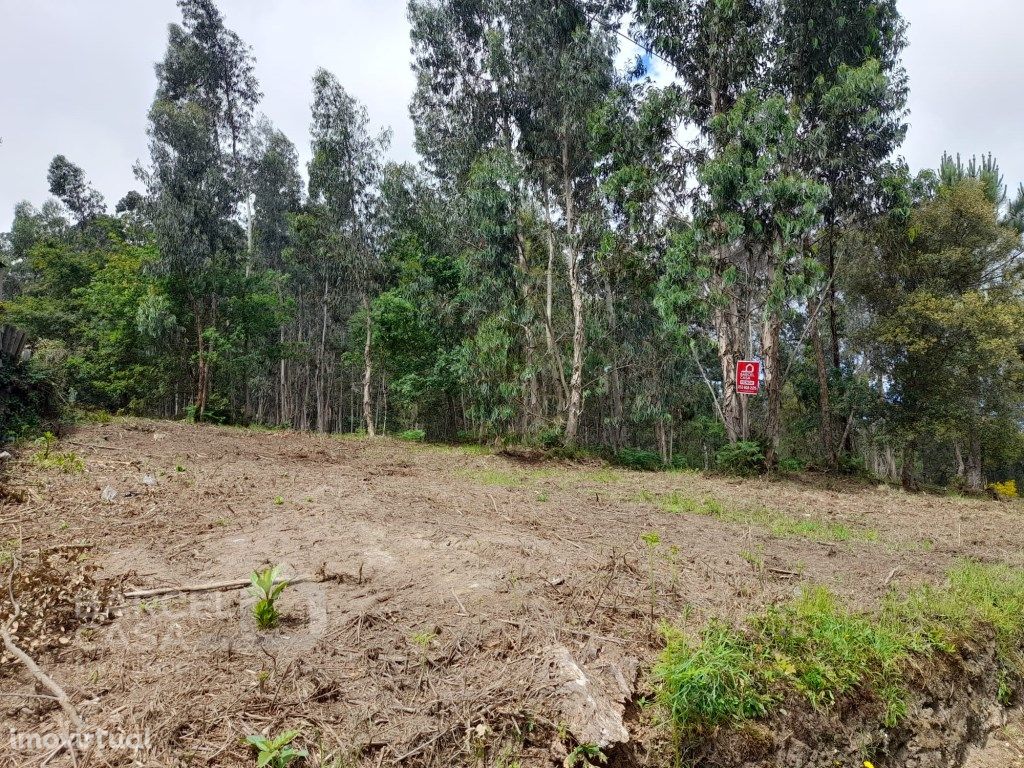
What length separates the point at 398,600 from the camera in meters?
3.03

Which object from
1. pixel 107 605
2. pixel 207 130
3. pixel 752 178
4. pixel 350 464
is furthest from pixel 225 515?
pixel 207 130

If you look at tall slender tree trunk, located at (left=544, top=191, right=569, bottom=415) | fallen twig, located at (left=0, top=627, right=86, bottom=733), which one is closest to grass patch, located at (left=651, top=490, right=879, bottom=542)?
fallen twig, located at (left=0, top=627, right=86, bottom=733)

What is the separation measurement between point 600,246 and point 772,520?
943 cm

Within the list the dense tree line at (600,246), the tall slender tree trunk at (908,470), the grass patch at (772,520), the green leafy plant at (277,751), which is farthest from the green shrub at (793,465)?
the green leafy plant at (277,751)

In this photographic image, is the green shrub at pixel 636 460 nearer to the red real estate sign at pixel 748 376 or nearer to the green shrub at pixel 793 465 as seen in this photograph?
the green shrub at pixel 793 465

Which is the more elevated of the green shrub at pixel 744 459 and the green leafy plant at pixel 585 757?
the green shrub at pixel 744 459

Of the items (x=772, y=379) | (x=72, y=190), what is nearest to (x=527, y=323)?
(x=772, y=379)

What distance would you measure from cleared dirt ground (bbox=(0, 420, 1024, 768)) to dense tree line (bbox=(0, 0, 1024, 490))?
259 inches

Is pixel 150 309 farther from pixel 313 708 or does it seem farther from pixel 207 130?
pixel 313 708

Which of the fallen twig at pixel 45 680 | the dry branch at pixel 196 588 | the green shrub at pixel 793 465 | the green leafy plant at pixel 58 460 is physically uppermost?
the green leafy plant at pixel 58 460

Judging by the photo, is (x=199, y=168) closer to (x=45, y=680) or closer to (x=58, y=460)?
(x=58, y=460)

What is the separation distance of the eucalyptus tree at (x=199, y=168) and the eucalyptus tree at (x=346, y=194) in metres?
3.08

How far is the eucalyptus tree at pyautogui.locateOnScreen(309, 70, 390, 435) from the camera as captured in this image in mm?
18828

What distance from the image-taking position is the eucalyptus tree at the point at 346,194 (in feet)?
61.8
